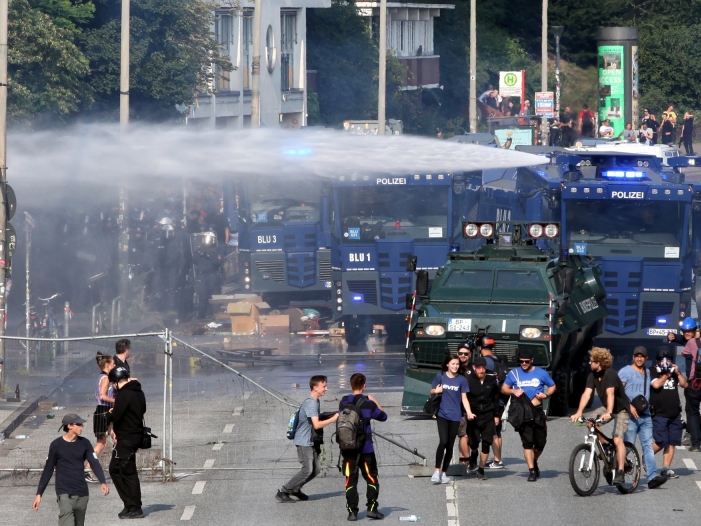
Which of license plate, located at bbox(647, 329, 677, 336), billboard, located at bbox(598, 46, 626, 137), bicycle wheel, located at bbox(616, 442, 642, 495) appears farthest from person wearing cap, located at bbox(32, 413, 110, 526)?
billboard, located at bbox(598, 46, 626, 137)

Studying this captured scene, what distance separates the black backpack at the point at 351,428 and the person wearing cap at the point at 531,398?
231cm

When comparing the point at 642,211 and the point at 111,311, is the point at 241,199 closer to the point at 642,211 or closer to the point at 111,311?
the point at 111,311

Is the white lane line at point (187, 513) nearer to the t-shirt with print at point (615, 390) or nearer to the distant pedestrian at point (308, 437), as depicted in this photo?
the distant pedestrian at point (308, 437)

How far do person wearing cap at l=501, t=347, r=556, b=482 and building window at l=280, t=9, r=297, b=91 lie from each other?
3885cm

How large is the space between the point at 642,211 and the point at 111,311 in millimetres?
10688

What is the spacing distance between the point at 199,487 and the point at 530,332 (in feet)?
18.7

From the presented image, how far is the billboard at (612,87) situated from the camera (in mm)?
53750

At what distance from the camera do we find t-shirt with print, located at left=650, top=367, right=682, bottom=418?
15656 millimetres

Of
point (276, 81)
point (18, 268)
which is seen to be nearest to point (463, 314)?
point (18, 268)

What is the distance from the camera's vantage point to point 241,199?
29562 millimetres

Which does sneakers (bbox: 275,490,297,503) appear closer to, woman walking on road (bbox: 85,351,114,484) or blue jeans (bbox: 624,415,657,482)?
woman walking on road (bbox: 85,351,114,484)

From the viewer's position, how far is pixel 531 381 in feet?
51.9

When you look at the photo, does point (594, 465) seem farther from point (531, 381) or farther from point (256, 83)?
point (256, 83)

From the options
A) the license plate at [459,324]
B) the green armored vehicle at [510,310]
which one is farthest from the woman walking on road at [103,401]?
the license plate at [459,324]
